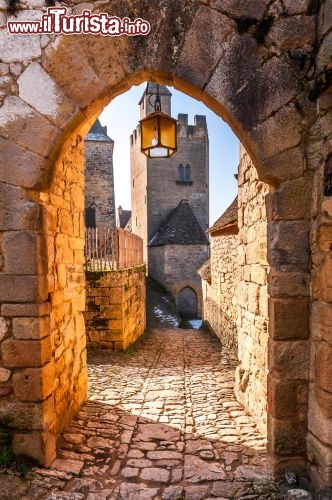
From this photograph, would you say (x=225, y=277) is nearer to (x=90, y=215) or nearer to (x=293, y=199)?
(x=293, y=199)

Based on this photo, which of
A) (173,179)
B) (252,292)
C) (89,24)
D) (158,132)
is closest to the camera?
(89,24)

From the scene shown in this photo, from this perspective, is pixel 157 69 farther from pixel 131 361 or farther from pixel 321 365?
pixel 131 361

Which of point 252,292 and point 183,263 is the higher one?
point 252,292

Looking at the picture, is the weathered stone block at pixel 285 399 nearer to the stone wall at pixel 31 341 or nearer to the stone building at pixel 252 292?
the stone building at pixel 252 292

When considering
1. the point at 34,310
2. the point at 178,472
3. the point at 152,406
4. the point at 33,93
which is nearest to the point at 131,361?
the point at 152,406

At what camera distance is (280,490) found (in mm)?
2201

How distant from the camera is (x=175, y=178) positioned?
22.0m

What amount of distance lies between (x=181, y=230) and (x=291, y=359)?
671 inches

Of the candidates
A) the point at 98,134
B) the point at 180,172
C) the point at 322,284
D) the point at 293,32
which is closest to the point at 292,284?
the point at 322,284

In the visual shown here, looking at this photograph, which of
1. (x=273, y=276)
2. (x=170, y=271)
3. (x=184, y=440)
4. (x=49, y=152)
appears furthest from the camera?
(x=170, y=271)

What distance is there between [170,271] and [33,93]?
16.4m

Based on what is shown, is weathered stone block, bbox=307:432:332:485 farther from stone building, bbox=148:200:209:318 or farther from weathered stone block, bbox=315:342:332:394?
stone building, bbox=148:200:209:318

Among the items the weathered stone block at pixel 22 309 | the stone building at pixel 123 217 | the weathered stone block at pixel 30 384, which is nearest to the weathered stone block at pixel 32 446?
the weathered stone block at pixel 30 384

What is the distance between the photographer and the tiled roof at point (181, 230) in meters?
18.6
